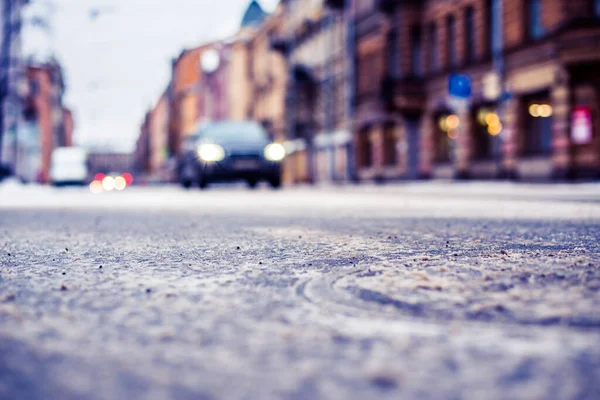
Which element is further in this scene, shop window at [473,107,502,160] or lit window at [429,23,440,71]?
lit window at [429,23,440,71]

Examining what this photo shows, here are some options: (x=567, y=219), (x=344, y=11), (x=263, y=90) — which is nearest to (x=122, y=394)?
(x=567, y=219)

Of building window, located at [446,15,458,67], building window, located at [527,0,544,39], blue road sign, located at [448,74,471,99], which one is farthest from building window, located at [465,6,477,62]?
blue road sign, located at [448,74,471,99]

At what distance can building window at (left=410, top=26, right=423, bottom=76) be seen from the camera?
3045 cm

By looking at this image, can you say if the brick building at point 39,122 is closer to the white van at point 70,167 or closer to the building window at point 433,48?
the white van at point 70,167

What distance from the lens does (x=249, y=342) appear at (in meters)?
2.27

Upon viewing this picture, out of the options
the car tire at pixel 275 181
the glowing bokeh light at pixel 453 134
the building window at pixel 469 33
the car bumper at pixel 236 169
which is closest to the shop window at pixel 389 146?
the glowing bokeh light at pixel 453 134

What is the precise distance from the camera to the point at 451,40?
92.2ft

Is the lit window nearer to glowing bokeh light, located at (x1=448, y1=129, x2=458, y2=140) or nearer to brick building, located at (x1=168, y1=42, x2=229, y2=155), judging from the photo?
glowing bokeh light, located at (x1=448, y1=129, x2=458, y2=140)

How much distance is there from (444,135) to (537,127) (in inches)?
241

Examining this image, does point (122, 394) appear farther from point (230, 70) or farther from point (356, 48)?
point (230, 70)

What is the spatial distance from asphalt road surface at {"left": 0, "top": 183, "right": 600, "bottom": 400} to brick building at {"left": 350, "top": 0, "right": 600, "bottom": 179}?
16.4 meters

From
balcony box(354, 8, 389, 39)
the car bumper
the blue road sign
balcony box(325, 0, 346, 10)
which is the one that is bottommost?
the car bumper

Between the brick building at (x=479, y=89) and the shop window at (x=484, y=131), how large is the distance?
0.11ft

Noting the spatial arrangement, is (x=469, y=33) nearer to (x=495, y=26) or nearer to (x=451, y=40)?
(x=451, y=40)
